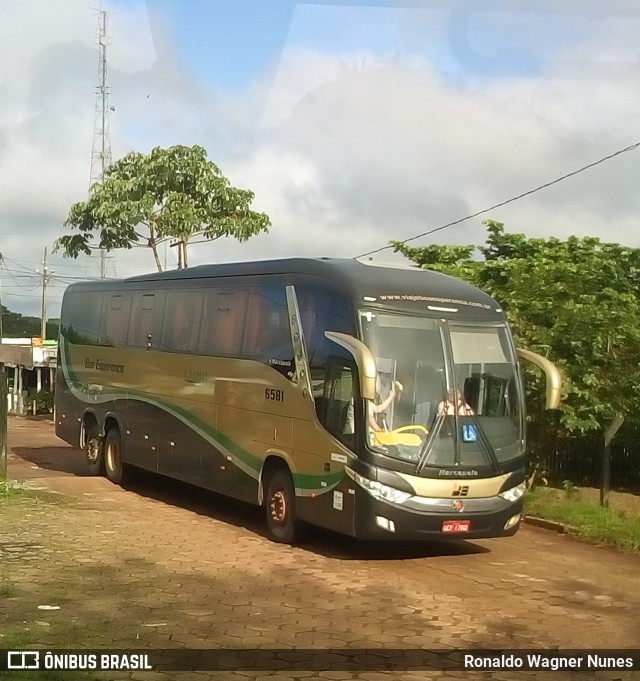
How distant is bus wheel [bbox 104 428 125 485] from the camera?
1612 centimetres

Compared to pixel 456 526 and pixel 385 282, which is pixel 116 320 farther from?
pixel 456 526

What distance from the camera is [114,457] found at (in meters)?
16.3

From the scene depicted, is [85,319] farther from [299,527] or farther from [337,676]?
[337,676]

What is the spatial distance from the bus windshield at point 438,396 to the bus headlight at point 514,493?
0.33m

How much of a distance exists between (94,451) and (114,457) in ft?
2.98

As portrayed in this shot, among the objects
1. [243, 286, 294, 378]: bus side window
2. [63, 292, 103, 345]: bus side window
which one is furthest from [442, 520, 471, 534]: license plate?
[63, 292, 103, 345]: bus side window

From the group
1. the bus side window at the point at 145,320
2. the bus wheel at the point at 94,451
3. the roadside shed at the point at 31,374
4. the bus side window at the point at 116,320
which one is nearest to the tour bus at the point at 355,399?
the bus side window at the point at 145,320

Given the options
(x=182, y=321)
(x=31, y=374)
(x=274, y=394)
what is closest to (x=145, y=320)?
(x=182, y=321)

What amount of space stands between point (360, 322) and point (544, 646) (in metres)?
4.02

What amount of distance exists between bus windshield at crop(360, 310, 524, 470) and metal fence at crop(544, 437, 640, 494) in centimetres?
545

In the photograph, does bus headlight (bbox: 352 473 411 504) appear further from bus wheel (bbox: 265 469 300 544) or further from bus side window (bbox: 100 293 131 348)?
bus side window (bbox: 100 293 131 348)

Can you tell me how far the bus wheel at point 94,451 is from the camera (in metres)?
16.8

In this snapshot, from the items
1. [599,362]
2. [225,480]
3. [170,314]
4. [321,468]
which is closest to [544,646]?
[321,468]

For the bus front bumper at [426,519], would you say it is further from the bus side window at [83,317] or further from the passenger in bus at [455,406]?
the bus side window at [83,317]
